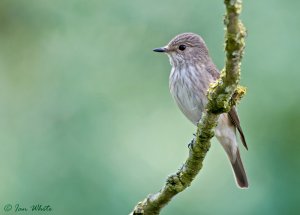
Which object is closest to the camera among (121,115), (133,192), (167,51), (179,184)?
(179,184)

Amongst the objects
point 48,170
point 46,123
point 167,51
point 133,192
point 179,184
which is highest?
point 167,51

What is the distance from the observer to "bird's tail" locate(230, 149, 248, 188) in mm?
4738

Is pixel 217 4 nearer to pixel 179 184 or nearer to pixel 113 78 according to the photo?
pixel 113 78

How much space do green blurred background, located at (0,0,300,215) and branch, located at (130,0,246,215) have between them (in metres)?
0.63

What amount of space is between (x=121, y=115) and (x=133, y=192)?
546 millimetres

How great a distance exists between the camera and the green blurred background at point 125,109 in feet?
14.1

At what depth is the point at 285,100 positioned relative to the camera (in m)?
4.37

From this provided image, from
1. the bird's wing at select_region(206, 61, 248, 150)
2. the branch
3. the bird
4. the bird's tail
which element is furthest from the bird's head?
the branch

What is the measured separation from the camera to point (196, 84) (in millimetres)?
4883

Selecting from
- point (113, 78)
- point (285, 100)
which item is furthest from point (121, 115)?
point (285, 100)

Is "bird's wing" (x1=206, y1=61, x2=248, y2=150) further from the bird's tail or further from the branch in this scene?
the branch

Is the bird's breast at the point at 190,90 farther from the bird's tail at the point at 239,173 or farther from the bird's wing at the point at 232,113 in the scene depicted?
the bird's tail at the point at 239,173

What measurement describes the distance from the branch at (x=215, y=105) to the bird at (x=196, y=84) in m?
0.89

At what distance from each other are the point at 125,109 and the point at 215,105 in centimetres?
152
